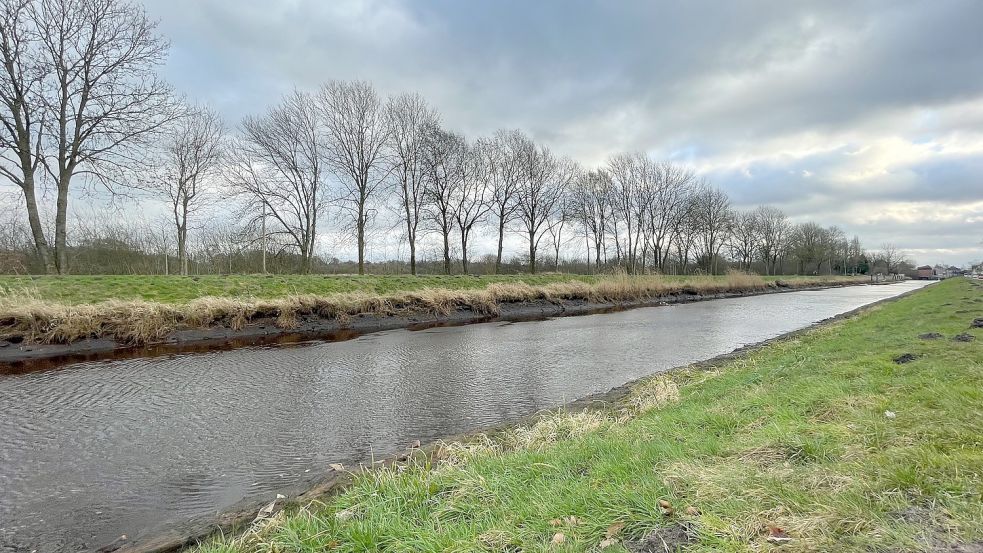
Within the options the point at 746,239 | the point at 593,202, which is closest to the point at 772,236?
the point at 746,239

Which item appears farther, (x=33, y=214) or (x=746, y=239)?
(x=746, y=239)

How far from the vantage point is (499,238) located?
43.1 m

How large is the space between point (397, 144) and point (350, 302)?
20.9 metres

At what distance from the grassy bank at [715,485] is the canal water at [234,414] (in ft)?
6.12

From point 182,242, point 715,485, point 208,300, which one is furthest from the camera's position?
point 182,242

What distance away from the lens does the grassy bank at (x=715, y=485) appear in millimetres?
2180

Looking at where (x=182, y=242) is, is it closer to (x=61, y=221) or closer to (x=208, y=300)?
(x=61, y=221)

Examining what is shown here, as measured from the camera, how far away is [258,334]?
1552cm

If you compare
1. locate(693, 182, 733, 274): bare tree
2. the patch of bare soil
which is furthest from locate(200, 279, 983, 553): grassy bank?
locate(693, 182, 733, 274): bare tree

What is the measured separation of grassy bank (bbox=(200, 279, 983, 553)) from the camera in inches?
85.8

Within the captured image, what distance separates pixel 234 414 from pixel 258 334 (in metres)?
9.31

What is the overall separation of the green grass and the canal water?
487cm

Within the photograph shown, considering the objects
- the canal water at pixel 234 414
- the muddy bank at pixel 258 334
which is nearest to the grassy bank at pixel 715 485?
the canal water at pixel 234 414

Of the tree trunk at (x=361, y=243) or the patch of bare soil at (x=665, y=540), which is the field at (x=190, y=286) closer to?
the tree trunk at (x=361, y=243)
